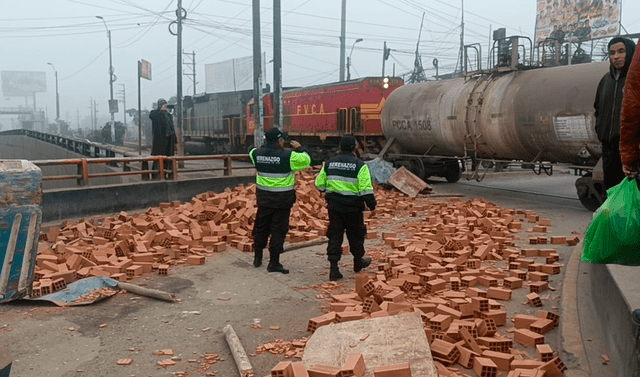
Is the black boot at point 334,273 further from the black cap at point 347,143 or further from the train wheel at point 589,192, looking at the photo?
the train wheel at point 589,192

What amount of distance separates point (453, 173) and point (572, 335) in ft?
45.3

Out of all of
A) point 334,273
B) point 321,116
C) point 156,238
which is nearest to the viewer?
point 334,273

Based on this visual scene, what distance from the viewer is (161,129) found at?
14.0 metres

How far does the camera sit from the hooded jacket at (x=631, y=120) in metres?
2.77

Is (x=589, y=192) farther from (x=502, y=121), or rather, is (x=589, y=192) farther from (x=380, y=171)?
(x=380, y=171)

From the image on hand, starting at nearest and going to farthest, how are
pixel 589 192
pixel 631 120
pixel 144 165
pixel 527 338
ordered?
1. pixel 631 120
2. pixel 527 338
3. pixel 589 192
4. pixel 144 165

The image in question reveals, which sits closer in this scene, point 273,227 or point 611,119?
point 611,119

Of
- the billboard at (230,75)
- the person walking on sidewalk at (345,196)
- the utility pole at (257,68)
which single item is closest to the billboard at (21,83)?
the billboard at (230,75)

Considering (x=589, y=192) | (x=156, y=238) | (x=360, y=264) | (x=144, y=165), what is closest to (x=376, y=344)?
(x=360, y=264)

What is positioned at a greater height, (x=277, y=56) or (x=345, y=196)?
(x=277, y=56)

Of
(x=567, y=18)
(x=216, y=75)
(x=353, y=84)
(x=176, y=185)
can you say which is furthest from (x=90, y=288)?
(x=216, y=75)

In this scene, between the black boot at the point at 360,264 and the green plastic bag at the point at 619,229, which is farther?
the black boot at the point at 360,264

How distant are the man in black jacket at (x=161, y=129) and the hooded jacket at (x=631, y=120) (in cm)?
1214

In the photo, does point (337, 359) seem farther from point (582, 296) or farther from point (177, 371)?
point (582, 296)
